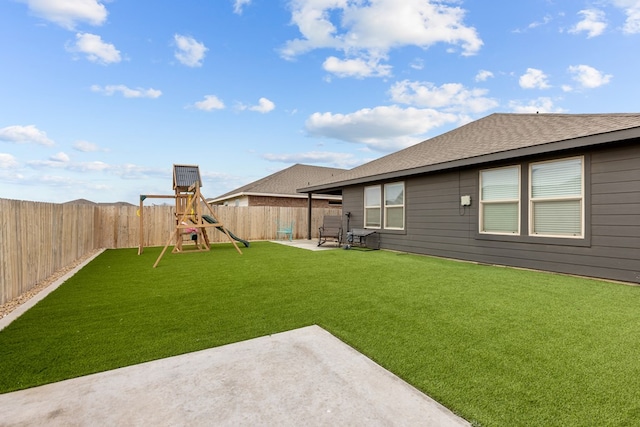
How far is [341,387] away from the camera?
6.12ft

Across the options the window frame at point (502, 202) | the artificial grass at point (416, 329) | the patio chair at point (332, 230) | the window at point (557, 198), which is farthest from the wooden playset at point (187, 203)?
the window at point (557, 198)

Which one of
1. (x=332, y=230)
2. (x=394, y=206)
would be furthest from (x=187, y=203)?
(x=394, y=206)

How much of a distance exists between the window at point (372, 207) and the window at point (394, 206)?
0.31m

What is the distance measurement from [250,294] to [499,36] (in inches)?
418

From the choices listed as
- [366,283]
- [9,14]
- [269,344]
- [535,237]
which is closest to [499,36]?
[535,237]

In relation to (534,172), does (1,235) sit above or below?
below

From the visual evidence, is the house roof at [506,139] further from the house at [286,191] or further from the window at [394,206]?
the house at [286,191]

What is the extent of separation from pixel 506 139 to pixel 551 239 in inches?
94.2

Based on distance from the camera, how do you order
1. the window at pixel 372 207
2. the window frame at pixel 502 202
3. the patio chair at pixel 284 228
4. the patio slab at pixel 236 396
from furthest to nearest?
1. the patio chair at pixel 284 228
2. the window at pixel 372 207
3. the window frame at pixel 502 202
4. the patio slab at pixel 236 396

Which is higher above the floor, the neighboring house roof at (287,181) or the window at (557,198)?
the neighboring house roof at (287,181)

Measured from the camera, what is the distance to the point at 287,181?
60.0ft

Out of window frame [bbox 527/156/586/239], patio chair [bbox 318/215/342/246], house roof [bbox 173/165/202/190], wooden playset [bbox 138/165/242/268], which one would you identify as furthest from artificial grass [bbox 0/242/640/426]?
patio chair [bbox 318/215/342/246]

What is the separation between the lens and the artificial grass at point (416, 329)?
1.79 metres

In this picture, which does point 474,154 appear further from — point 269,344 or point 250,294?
point 269,344
